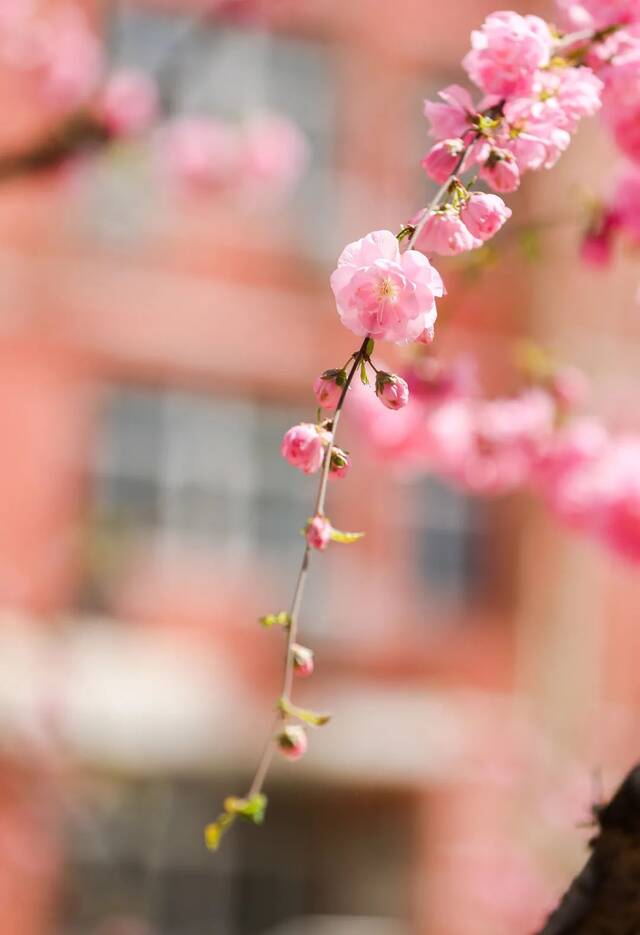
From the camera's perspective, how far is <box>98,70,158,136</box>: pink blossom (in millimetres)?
3645

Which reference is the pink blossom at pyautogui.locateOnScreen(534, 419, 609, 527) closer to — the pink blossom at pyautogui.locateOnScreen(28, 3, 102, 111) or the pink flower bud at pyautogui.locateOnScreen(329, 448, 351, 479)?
the pink flower bud at pyautogui.locateOnScreen(329, 448, 351, 479)

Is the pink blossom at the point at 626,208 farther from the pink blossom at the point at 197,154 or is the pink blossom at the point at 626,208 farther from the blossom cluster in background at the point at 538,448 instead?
the pink blossom at the point at 197,154

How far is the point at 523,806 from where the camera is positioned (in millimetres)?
7441

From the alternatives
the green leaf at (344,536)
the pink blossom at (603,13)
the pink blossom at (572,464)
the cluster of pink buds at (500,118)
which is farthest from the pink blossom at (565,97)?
the pink blossom at (572,464)

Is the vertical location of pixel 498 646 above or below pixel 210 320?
below

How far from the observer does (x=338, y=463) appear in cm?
118

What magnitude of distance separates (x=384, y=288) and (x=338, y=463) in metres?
0.15

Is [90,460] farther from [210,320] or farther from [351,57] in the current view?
[351,57]

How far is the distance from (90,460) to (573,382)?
7.83 m

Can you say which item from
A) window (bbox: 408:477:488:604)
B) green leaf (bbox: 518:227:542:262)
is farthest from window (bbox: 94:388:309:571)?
green leaf (bbox: 518:227:542:262)

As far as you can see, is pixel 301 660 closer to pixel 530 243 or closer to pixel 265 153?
pixel 530 243

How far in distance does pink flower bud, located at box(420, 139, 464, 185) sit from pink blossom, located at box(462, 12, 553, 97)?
0.35 ft

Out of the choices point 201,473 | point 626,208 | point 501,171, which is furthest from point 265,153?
point 501,171

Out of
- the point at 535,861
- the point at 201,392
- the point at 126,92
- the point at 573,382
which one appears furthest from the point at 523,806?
the point at 573,382
